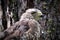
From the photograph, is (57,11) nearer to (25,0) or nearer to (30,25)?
(25,0)

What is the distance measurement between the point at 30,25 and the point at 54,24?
1722 mm

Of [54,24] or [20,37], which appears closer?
[20,37]

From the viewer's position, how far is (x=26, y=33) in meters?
2.35

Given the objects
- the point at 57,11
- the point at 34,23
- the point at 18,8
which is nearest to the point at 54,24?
the point at 57,11

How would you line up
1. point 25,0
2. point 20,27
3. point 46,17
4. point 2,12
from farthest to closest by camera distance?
point 46,17, point 25,0, point 2,12, point 20,27

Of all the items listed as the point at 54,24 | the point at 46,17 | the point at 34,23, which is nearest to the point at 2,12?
the point at 34,23

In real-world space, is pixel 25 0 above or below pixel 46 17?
above

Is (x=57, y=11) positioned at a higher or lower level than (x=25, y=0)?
lower

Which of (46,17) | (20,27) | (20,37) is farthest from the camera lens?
(46,17)

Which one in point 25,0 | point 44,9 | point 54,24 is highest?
point 25,0

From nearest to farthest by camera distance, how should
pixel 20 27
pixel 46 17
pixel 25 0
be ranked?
1. pixel 20 27
2. pixel 25 0
3. pixel 46 17

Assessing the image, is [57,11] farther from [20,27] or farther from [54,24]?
[20,27]

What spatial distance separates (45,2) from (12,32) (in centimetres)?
186

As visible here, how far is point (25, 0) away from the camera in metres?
3.57
